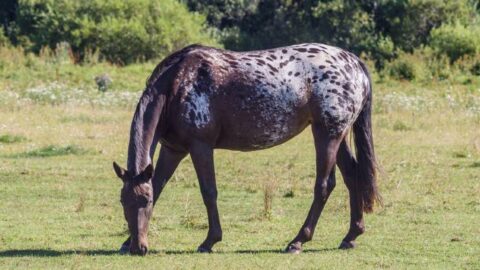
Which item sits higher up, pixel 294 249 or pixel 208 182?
pixel 208 182

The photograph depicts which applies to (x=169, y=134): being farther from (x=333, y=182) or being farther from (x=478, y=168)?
(x=478, y=168)

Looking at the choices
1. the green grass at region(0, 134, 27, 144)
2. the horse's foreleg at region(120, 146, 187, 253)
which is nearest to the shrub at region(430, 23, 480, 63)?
the green grass at region(0, 134, 27, 144)

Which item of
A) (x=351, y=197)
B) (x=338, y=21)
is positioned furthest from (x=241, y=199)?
(x=338, y=21)

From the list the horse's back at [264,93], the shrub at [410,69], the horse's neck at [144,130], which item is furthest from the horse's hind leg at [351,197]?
the shrub at [410,69]

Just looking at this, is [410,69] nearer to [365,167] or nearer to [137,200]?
[365,167]

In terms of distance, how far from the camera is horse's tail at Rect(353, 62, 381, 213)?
1216 centimetres

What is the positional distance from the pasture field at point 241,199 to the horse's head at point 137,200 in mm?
264

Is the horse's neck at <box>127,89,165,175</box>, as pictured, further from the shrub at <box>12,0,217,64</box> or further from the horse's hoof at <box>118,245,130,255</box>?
the shrub at <box>12,0,217,64</box>

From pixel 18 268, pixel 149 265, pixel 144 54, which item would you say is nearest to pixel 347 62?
pixel 149 265

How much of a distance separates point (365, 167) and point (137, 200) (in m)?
2.64

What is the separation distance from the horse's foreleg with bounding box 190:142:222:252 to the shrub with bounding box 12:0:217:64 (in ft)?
87.5

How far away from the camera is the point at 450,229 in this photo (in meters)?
13.1

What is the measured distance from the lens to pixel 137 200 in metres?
10.9

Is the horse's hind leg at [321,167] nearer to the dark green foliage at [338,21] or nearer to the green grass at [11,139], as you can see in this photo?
the green grass at [11,139]
